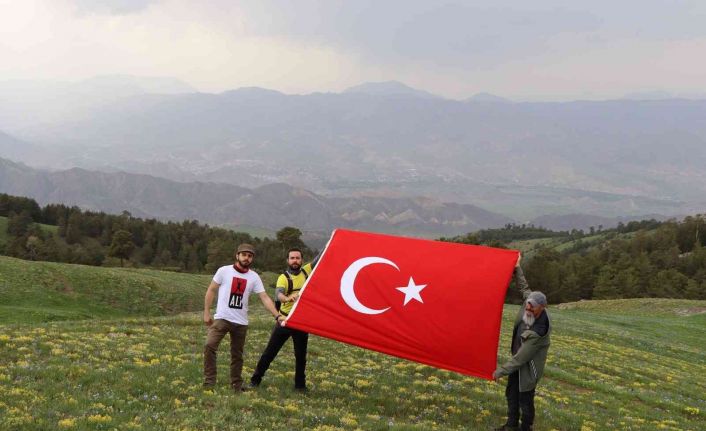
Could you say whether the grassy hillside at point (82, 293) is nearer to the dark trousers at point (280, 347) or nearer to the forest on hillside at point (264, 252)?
the dark trousers at point (280, 347)

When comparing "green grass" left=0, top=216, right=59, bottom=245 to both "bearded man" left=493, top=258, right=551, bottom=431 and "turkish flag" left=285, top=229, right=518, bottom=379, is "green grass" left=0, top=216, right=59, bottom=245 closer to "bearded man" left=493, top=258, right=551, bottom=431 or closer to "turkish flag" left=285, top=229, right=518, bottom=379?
"turkish flag" left=285, top=229, right=518, bottom=379

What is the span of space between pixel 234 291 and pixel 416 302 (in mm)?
5174

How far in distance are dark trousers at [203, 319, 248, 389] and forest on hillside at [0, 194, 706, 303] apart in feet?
333

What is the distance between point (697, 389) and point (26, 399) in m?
28.8

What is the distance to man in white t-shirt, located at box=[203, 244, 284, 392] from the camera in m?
14.0

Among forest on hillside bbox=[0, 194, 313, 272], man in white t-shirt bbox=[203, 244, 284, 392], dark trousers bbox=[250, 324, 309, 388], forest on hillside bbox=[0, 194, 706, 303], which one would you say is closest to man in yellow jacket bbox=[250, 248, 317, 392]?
dark trousers bbox=[250, 324, 309, 388]

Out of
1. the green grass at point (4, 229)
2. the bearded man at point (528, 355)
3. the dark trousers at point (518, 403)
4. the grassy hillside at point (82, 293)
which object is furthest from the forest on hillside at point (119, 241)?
the bearded man at point (528, 355)

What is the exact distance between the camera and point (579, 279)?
125 metres

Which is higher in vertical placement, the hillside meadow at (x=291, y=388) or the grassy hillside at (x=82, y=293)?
the hillside meadow at (x=291, y=388)

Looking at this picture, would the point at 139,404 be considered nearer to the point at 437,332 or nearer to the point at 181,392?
the point at 181,392

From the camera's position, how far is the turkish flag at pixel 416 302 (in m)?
14.0

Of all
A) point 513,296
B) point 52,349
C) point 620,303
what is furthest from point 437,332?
point 513,296

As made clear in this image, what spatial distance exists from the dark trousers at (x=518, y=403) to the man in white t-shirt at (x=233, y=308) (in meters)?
6.64

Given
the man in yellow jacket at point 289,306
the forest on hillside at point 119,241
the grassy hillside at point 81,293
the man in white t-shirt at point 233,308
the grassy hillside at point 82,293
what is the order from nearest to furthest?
the man in white t-shirt at point 233,308
the man in yellow jacket at point 289,306
the grassy hillside at point 82,293
the grassy hillside at point 81,293
the forest on hillside at point 119,241
